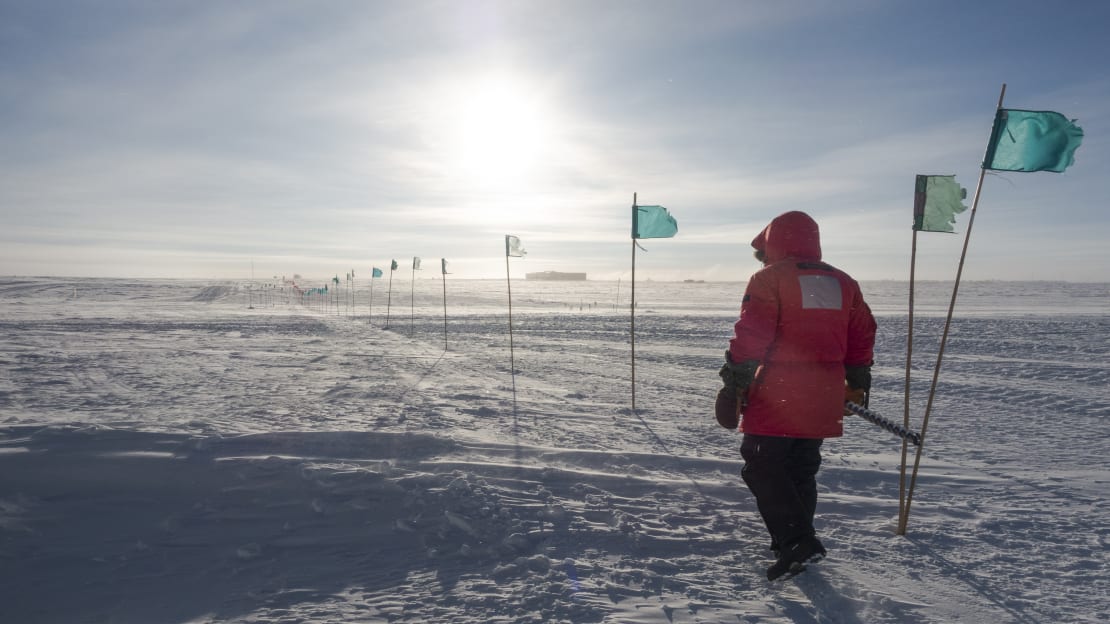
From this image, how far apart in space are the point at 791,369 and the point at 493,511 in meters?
2.10

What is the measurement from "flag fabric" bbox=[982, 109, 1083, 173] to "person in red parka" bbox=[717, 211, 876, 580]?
54.2 inches

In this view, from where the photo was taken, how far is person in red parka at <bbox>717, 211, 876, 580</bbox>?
2812mm

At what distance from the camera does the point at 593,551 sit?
3242 mm

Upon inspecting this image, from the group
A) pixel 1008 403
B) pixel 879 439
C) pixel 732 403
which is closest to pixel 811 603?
pixel 732 403

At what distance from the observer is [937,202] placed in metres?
3.66

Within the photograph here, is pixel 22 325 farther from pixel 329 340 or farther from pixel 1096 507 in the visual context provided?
pixel 1096 507

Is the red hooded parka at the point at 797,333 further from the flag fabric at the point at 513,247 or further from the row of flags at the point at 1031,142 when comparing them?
the flag fabric at the point at 513,247

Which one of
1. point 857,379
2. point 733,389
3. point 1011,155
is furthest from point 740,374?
point 1011,155

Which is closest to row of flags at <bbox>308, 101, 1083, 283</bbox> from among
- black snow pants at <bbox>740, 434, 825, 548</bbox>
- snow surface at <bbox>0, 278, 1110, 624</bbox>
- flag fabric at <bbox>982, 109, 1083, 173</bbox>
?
flag fabric at <bbox>982, 109, 1083, 173</bbox>

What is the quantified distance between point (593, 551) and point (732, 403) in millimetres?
1191

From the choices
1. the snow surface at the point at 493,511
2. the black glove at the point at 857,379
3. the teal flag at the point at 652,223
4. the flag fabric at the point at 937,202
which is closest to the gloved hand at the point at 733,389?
A: the black glove at the point at 857,379

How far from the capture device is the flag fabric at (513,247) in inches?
510

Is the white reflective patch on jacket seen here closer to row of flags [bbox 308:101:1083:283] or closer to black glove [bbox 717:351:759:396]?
black glove [bbox 717:351:759:396]

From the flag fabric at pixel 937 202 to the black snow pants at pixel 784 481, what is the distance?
1.73m
